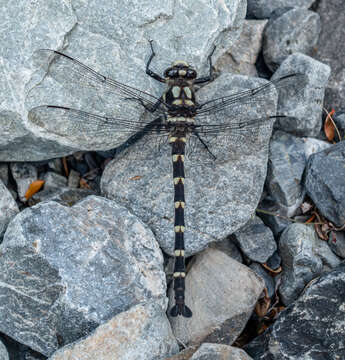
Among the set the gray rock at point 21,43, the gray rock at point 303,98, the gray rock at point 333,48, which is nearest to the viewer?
the gray rock at point 21,43

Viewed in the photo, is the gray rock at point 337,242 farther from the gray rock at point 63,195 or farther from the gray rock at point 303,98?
the gray rock at point 63,195

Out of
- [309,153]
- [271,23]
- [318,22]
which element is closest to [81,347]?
[309,153]

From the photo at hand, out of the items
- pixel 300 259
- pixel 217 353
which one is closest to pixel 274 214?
pixel 300 259

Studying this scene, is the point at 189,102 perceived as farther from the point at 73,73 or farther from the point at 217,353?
the point at 217,353

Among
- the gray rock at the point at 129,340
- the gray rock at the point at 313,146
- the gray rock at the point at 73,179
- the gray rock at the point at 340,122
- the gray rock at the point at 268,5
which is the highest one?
the gray rock at the point at 268,5

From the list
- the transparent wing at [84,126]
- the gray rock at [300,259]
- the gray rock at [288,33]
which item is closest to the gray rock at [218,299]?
the gray rock at [300,259]

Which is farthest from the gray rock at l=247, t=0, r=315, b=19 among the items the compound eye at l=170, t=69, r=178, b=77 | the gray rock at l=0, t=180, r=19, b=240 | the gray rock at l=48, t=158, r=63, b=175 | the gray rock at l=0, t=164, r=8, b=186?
the gray rock at l=0, t=180, r=19, b=240
